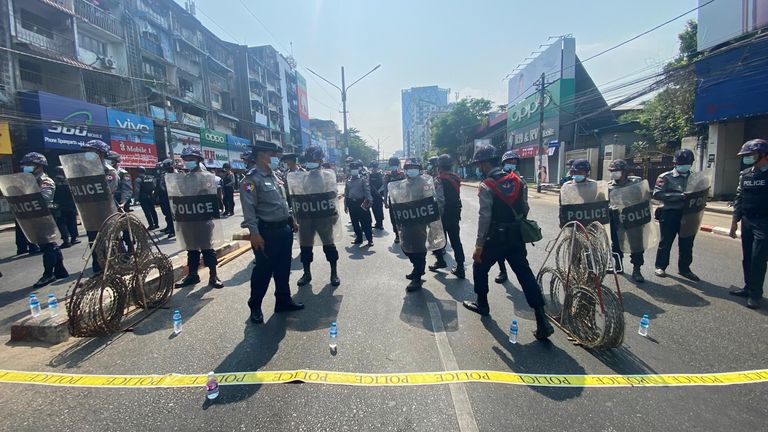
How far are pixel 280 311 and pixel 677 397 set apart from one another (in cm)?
377

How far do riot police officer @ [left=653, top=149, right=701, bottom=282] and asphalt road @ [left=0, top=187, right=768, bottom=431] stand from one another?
0.34m

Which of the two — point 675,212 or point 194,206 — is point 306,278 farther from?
point 675,212

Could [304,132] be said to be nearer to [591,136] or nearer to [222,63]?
[222,63]

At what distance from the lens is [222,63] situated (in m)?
40.1

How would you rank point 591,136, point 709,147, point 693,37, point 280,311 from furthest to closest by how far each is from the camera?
point 591,136
point 693,37
point 709,147
point 280,311

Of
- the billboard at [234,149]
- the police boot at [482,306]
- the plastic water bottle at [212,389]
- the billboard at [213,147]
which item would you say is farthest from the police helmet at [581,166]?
the billboard at [234,149]

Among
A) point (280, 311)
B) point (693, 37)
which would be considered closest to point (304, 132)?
point (693, 37)

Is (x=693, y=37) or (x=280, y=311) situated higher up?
(x=693, y=37)

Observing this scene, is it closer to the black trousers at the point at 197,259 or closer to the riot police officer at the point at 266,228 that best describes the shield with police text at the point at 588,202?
the riot police officer at the point at 266,228

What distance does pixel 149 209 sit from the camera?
32.3ft

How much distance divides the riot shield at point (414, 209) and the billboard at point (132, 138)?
20.8 m

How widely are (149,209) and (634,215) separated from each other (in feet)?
36.7

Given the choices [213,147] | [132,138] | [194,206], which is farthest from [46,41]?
[194,206]

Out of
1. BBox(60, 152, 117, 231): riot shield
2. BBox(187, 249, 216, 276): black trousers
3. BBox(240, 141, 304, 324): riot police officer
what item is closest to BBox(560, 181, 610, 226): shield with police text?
BBox(240, 141, 304, 324): riot police officer
